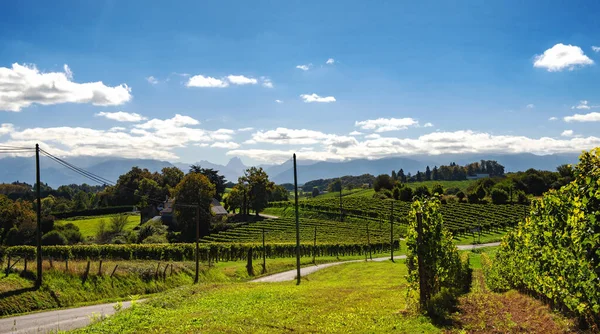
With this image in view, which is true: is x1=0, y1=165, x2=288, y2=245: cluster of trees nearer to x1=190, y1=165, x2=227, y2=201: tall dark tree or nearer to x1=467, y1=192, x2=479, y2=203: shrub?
x1=190, y1=165, x2=227, y2=201: tall dark tree

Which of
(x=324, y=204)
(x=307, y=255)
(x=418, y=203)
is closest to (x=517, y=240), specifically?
(x=418, y=203)

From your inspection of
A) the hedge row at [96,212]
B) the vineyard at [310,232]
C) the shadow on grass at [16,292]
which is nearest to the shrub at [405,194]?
the vineyard at [310,232]

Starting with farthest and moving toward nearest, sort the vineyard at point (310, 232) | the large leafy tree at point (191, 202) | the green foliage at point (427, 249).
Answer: the large leafy tree at point (191, 202)
the vineyard at point (310, 232)
the green foliage at point (427, 249)

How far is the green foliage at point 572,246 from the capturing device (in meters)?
9.06

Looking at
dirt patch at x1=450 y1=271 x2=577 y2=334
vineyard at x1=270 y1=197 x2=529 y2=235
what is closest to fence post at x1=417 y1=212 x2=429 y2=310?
dirt patch at x1=450 y1=271 x2=577 y2=334

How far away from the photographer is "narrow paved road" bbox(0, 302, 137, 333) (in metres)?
21.0

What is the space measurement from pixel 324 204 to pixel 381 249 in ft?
140

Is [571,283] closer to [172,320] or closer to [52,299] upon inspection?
[172,320]

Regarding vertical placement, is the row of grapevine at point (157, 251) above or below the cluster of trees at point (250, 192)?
below

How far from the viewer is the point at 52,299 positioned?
2998cm

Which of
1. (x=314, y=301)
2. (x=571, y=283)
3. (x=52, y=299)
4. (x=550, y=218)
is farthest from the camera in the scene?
(x=52, y=299)

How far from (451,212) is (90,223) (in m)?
97.3

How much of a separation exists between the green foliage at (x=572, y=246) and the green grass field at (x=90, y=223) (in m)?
91.1

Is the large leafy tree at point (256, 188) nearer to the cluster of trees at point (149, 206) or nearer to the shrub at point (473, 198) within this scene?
the cluster of trees at point (149, 206)
